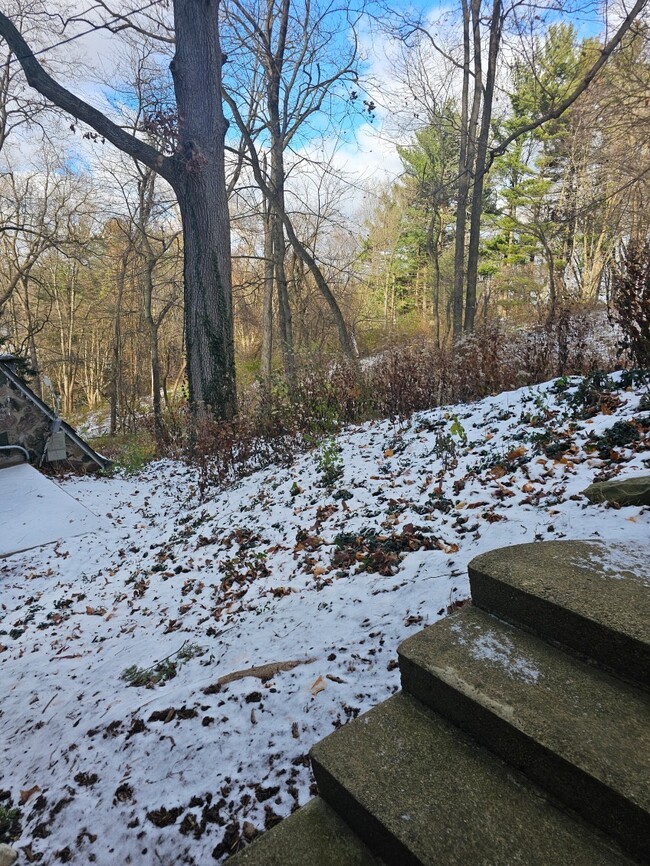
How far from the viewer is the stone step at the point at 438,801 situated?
1101 mm

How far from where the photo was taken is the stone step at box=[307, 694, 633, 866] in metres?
1.10

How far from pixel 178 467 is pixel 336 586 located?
539cm

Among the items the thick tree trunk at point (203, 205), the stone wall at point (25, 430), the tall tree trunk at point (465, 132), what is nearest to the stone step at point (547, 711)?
the thick tree trunk at point (203, 205)

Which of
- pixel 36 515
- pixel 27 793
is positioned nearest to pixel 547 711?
pixel 27 793

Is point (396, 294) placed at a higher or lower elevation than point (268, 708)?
higher

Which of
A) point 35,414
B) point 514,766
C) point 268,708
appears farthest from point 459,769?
point 35,414

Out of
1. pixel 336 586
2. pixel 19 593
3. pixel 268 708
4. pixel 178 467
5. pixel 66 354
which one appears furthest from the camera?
pixel 66 354

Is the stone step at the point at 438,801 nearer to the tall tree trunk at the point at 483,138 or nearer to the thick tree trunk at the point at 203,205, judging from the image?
the thick tree trunk at the point at 203,205

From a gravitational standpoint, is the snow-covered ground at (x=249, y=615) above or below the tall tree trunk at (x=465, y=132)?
below

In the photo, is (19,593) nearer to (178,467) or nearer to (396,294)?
(178,467)

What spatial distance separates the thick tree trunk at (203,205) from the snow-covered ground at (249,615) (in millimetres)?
2613

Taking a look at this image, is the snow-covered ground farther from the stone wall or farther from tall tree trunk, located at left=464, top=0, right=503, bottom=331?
tall tree trunk, located at left=464, top=0, right=503, bottom=331

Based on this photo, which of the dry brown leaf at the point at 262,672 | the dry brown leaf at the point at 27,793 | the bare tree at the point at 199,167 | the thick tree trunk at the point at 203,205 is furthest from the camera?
the thick tree trunk at the point at 203,205

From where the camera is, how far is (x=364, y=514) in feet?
11.9
